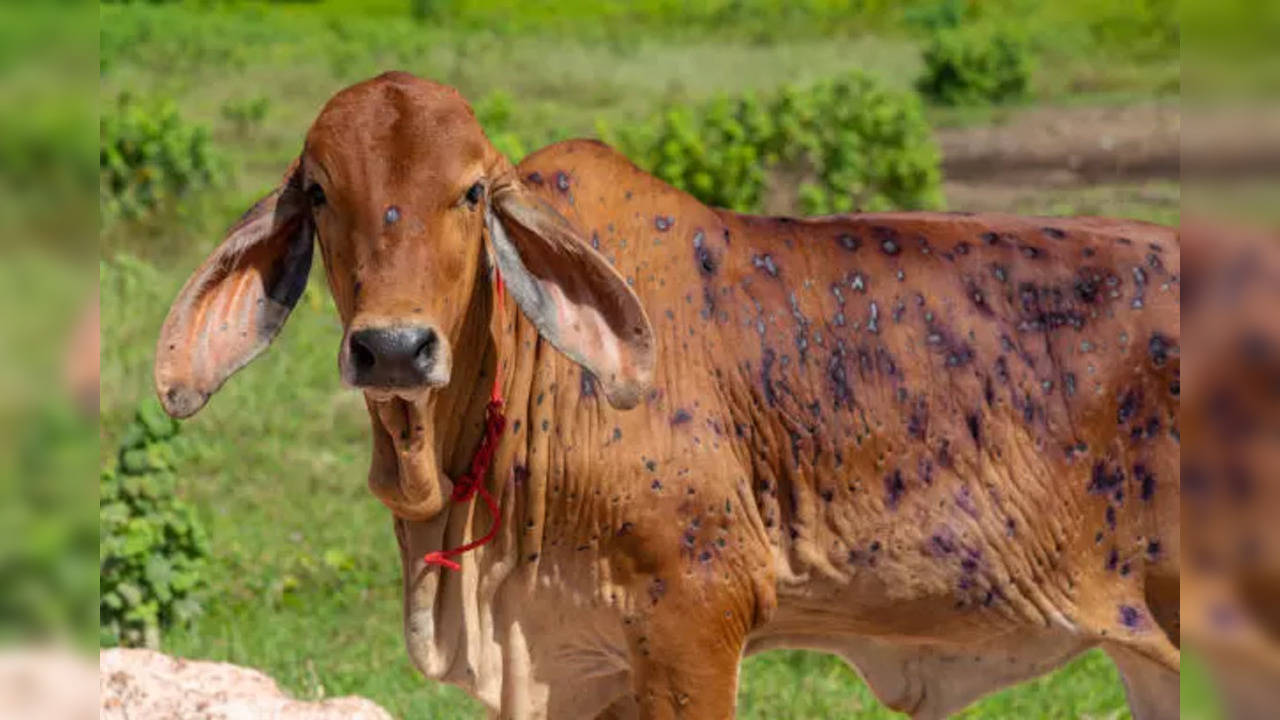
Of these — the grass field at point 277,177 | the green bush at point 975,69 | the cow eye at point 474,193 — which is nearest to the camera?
the cow eye at point 474,193

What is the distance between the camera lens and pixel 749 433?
12.5 feet

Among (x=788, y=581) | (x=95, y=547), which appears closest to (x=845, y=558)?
(x=788, y=581)

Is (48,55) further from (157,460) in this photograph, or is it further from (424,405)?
(157,460)

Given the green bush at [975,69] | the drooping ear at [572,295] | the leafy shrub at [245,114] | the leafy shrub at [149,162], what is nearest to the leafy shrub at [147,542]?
the drooping ear at [572,295]

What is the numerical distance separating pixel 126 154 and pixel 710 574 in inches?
274

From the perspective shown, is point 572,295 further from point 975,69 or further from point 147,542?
point 975,69

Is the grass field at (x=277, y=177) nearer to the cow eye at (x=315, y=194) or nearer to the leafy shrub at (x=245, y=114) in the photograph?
the leafy shrub at (x=245, y=114)

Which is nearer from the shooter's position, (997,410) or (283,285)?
(283,285)

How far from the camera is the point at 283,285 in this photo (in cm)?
354

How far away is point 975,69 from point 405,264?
35.1 feet

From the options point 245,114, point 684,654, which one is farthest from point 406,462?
point 245,114

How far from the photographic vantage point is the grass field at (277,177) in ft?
19.5

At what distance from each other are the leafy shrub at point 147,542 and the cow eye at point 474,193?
2.98 meters

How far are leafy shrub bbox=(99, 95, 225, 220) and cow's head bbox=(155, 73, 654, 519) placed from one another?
251 inches
